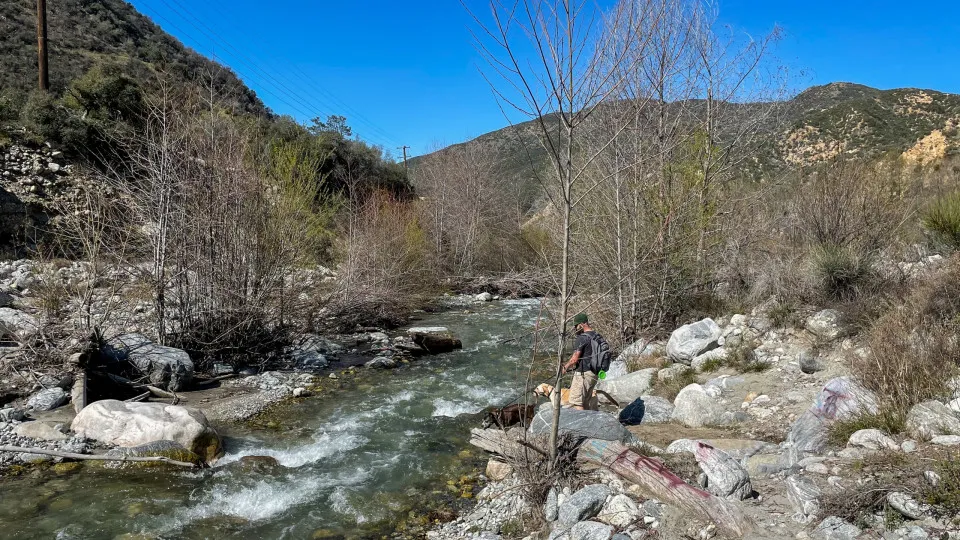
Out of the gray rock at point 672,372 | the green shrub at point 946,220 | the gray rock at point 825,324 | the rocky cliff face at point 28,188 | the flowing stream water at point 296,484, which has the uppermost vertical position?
the rocky cliff face at point 28,188

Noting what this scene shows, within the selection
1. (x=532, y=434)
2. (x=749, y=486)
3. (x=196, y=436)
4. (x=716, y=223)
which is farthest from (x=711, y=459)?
(x=716, y=223)

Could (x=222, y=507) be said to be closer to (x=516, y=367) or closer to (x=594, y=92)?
(x=594, y=92)

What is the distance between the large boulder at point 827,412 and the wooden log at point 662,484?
54.3 inches

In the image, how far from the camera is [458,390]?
32.1 feet

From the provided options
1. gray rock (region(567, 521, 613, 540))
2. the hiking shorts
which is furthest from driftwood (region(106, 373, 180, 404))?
gray rock (region(567, 521, 613, 540))

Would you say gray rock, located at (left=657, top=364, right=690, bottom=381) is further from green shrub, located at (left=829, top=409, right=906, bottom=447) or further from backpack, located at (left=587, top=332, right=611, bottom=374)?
green shrub, located at (left=829, top=409, right=906, bottom=447)

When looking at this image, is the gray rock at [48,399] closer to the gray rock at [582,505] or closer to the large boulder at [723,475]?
the gray rock at [582,505]

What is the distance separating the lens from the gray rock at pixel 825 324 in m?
7.50

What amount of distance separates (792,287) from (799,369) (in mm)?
2070

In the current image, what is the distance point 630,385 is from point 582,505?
4820mm

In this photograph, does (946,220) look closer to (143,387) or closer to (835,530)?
(835,530)

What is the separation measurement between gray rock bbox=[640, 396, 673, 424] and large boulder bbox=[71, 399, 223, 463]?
5520 mm

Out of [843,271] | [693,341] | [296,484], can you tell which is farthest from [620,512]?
[843,271]

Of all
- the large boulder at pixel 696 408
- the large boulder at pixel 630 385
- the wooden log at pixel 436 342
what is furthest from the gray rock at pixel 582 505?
the wooden log at pixel 436 342
